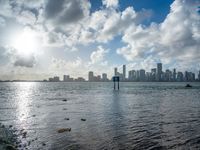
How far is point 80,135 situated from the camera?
19.6 m

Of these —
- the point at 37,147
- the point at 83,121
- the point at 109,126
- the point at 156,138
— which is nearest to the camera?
the point at 37,147

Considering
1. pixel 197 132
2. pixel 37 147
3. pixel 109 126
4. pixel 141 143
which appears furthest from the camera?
pixel 109 126

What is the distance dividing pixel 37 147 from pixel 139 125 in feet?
42.2

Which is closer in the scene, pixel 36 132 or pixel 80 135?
pixel 80 135

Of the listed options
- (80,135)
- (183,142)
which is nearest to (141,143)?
(183,142)

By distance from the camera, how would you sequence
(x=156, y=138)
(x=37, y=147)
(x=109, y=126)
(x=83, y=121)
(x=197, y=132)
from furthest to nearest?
(x=83, y=121) → (x=109, y=126) → (x=197, y=132) → (x=156, y=138) → (x=37, y=147)

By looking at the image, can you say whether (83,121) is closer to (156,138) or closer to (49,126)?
(49,126)

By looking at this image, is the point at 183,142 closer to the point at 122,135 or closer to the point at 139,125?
the point at 122,135

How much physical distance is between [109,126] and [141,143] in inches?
276

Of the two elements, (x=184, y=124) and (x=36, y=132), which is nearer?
(x=36, y=132)

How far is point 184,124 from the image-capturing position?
2486 cm

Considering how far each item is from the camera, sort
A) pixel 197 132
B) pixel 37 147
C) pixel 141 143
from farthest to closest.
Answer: pixel 197 132 < pixel 141 143 < pixel 37 147

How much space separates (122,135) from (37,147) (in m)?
8.14

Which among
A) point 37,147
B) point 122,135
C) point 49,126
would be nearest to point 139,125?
point 122,135
